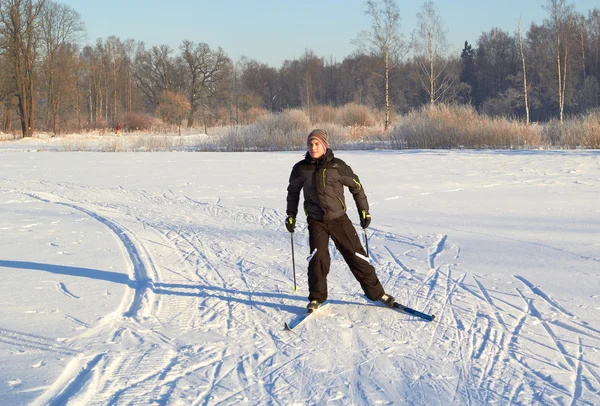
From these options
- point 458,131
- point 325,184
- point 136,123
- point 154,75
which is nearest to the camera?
point 325,184

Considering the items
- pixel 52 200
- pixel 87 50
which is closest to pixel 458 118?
pixel 52 200

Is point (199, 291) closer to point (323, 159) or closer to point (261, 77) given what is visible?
point (323, 159)

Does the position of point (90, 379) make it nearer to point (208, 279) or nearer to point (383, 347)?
point (383, 347)

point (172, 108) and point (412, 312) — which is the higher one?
point (172, 108)

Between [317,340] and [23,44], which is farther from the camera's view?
[23,44]

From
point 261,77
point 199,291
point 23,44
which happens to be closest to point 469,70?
point 261,77

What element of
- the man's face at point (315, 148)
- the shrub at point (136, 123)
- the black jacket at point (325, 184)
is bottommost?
the black jacket at point (325, 184)

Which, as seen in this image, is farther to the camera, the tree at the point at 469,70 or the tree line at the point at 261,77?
the tree at the point at 469,70

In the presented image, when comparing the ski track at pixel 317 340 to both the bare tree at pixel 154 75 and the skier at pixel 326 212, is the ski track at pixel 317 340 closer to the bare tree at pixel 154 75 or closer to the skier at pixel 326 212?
the skier at pixel 326 212

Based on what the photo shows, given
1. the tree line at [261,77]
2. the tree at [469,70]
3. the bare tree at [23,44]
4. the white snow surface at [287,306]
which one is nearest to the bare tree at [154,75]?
the tree line at [261,77]

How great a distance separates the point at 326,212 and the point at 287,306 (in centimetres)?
93

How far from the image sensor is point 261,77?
7419 centimetres

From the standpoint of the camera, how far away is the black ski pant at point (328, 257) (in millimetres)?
4930

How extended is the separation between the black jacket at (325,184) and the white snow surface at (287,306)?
2.80ft
